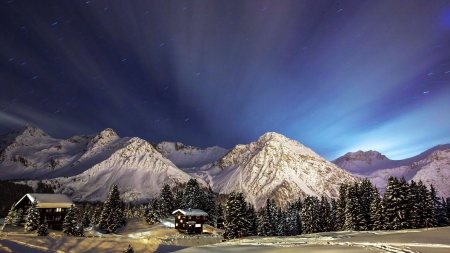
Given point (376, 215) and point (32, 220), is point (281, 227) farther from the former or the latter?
point (32, 220)

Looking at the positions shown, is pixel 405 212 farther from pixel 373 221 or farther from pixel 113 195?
pixel 113 195

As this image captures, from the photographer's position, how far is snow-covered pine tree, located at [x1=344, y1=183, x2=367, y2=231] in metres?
59.2

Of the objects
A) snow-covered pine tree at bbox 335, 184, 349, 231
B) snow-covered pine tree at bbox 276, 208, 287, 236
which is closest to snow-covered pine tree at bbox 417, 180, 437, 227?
snow-covered pine tree at bbox 335, 184, 349, 231

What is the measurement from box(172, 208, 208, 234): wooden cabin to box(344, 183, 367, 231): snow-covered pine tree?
35.9m

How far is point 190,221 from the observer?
7538cm

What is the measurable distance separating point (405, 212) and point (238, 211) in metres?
30.1

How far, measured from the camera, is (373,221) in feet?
187

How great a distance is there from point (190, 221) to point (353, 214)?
1547 inches

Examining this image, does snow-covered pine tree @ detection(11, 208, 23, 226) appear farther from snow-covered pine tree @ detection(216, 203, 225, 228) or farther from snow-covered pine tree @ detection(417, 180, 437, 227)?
snow-covered pine tree @ detection(417, 180, 437, 227)

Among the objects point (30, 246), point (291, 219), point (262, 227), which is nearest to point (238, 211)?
point (262, 227)

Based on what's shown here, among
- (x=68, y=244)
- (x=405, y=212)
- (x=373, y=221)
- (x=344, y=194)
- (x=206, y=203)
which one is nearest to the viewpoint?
(x=68, y=244)

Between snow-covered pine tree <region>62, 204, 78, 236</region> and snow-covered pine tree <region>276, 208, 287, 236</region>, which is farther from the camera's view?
snow-covered pine tree <region>276, 208, 287, 236</region>

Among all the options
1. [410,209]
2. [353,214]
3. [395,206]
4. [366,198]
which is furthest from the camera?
[366,198]

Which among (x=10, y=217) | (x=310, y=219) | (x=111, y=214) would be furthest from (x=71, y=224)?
(x=310, y=219)
